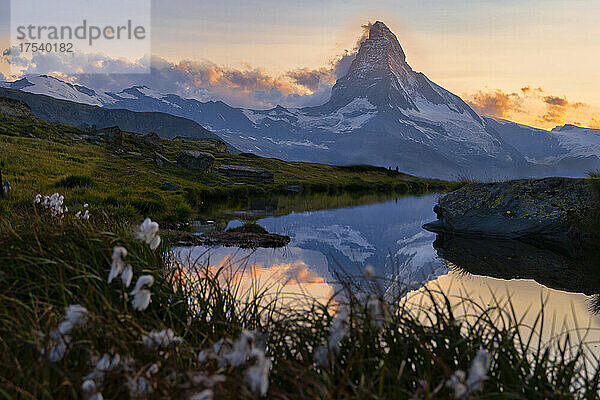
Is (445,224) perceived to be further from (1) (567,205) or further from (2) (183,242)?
(2) (183,242)

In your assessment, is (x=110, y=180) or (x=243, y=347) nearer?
(x=243, y=347)

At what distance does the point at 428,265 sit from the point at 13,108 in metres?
73.5

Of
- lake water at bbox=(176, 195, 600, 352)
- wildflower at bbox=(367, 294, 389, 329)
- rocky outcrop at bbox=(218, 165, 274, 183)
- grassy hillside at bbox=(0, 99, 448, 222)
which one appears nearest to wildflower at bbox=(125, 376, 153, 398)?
wildflower at bbox=(367, 294, 389, 329)

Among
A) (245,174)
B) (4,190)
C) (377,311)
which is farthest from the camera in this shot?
(245,174)

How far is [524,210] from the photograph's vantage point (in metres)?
19.7

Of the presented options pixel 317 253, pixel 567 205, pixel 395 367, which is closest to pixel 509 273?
pixel 317 253

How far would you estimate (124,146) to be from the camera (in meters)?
52.8

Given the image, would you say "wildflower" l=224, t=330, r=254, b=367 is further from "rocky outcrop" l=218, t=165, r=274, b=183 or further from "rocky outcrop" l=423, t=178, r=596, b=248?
"rocky outcrop" l=218, t=165, r=274, b=183

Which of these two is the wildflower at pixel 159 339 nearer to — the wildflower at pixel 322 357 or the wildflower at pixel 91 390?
the wildflower at pixel 91 390

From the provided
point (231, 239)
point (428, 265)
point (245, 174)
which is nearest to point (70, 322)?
point (428, 265)

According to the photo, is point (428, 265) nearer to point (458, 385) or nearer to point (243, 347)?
point (458, 385)

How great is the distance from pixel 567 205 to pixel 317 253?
1041 centimetres

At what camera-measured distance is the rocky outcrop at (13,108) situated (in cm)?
6734

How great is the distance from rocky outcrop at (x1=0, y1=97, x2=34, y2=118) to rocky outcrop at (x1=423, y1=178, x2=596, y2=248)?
65.0 metres
